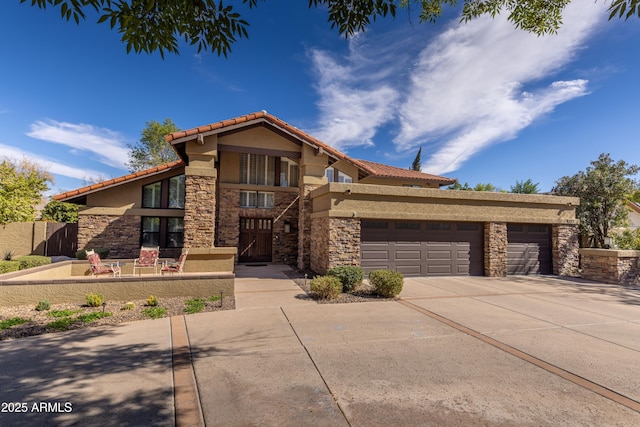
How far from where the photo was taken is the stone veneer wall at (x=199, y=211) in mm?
13023

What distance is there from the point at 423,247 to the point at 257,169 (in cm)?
949

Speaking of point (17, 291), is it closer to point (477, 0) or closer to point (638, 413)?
point (638, 413)

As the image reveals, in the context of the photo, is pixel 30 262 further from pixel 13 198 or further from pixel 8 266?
pixel 13 198

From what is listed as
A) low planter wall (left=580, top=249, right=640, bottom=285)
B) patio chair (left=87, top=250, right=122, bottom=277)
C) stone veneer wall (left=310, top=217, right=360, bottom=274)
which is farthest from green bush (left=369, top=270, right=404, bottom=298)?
low planter wall (left=580, top=249, right=640, bottom=285)

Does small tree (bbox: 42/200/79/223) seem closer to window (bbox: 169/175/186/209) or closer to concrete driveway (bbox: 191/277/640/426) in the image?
window (bbox: 169/175/186/209)

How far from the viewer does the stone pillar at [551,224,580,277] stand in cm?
1364

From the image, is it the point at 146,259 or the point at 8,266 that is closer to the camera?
the point at 146,259

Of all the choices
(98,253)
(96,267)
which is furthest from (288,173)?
(98,253)

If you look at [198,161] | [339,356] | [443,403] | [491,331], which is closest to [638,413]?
[443,403]

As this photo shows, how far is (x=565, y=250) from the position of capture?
13711 mm

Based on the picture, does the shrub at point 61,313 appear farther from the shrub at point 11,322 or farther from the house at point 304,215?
the house at point 304,215

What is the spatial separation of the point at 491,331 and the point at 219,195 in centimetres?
1315

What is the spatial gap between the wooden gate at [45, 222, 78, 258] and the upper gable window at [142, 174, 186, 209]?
6.03 m

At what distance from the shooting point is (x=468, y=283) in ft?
37.0
